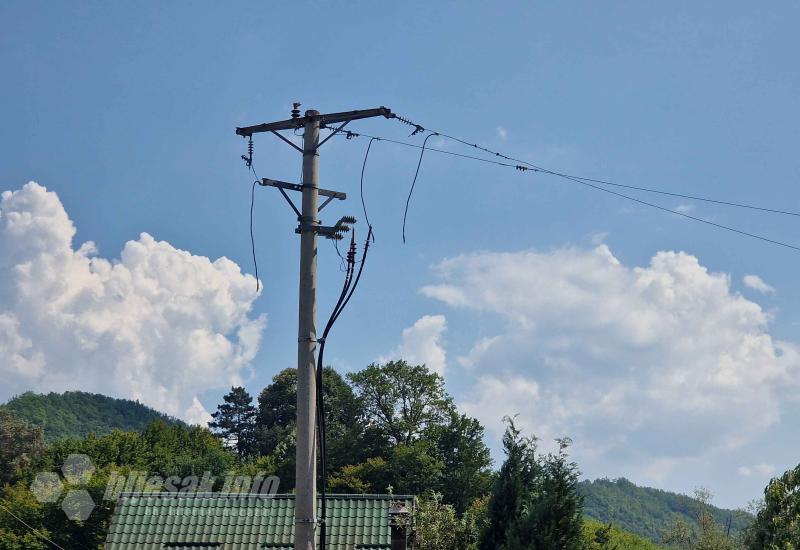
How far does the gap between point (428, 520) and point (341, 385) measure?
54409 millimetres

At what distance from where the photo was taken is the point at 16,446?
270ft

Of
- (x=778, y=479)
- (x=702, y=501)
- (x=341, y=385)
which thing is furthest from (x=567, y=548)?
(x=341, y=385)

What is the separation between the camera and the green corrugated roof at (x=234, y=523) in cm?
2008

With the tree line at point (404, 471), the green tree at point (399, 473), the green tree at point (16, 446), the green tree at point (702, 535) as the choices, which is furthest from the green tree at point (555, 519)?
the green tree at point (16, 446)

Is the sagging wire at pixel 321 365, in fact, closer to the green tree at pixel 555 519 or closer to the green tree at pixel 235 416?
the green tree at pixel 555 519

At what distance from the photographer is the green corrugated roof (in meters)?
20.1

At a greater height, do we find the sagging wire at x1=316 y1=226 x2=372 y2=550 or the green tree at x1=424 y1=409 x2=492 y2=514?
the green tree at x1=424 y1=409 x2=492 y2=514

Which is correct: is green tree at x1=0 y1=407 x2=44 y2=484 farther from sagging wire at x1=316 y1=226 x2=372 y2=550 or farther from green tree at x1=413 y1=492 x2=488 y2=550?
sagging wire at x1=316 y1=226 x2=372 y2=550

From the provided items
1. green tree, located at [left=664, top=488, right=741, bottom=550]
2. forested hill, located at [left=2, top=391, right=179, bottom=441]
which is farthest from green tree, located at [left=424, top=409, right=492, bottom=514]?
forested hill, located at [left=2, top=391, right=179, bottom=441]

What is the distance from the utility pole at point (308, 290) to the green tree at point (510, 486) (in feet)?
47.4

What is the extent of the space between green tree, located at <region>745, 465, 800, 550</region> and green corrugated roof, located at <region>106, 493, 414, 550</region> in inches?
318

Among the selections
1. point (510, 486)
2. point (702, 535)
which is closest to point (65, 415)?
point (702, 535)

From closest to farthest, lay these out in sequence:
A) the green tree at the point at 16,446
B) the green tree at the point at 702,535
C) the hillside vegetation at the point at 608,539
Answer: the green tree at the point at 702,535, the hillside vegetation at the point at 608,539, the green tree at the point at 16,446

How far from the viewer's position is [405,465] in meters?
58.5
